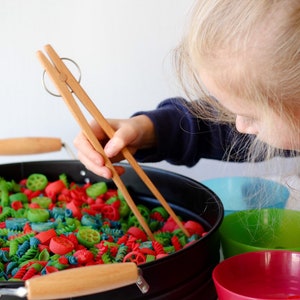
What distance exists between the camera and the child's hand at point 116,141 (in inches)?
24.9

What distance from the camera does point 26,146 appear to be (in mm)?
808

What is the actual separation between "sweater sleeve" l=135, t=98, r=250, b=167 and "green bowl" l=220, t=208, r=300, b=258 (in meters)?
0.11

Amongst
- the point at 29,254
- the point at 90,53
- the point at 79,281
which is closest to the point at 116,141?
the point at 29,254

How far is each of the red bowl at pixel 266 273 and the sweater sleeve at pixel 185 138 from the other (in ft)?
0.71

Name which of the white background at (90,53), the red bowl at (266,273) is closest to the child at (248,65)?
the red bowl at (266,273)

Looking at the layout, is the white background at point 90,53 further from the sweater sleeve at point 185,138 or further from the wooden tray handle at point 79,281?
the wooden tray handle at point 79,281

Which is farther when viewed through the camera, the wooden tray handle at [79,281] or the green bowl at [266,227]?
the green bowl at [266,227]

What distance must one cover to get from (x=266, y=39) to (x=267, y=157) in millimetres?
205

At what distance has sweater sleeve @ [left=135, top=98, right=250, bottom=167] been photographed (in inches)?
30.3

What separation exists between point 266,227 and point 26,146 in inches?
14.0

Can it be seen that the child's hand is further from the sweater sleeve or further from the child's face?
the child's face

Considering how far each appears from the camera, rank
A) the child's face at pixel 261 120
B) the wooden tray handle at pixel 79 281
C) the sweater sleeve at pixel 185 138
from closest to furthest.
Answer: the wooden tray handle at pixel 79 281 → the child's face at pixel 261 120 → the sweater sleeve at pixel 185 138

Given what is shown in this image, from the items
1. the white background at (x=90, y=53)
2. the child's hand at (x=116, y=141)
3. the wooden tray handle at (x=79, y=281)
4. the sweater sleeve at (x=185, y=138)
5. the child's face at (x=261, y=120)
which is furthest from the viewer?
the white background at (x=90, y=53)

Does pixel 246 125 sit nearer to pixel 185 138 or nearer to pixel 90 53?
pixel 185 138
